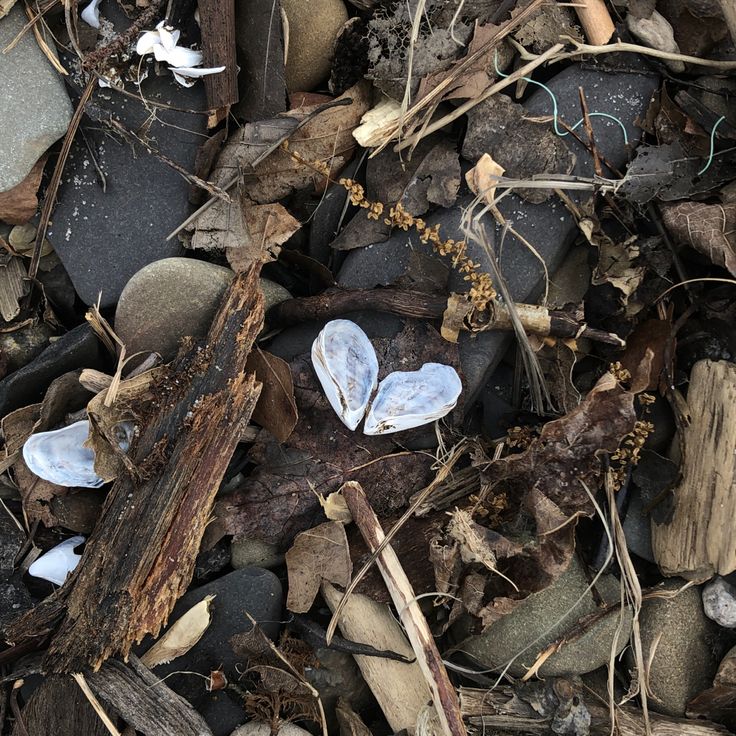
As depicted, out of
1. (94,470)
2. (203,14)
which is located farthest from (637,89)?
(94,470)

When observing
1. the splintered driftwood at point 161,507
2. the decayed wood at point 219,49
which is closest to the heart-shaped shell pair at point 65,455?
the splintered driftwood at point 161,507

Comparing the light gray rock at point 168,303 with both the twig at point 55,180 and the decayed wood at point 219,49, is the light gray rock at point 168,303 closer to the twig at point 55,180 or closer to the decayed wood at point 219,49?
the twig at point 55,180

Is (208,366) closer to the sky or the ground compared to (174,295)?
closer to the ground

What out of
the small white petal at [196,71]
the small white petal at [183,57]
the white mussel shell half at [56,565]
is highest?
the small white petal at [183,57]

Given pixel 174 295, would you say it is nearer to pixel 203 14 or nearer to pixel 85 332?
pixel 85 332

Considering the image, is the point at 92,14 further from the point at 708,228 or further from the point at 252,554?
the point at 708,228
